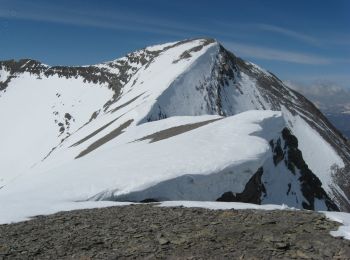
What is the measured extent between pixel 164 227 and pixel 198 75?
67.4 m

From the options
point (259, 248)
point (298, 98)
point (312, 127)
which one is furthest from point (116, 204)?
point (298, 98)

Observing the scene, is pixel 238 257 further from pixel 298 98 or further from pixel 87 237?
pixel 298 98

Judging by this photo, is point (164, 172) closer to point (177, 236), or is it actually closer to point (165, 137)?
point (177, 236)

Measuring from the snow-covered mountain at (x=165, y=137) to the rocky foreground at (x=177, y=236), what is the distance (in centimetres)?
332

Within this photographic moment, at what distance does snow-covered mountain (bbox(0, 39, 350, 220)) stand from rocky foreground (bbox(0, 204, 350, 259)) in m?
3.32

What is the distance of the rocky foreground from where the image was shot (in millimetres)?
11484

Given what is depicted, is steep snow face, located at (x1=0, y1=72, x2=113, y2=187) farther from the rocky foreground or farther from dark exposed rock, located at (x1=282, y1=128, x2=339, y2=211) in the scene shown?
the rocky foreground

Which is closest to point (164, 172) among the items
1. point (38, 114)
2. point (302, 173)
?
point (302, 173)

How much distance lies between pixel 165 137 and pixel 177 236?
2084 centimetres

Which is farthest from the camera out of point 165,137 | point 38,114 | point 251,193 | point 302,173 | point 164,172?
point 38,114

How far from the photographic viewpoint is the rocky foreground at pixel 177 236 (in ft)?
37.7

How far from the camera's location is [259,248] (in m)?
11.6

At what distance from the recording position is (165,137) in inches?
1316

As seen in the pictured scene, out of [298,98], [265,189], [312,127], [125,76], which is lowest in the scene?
[265,189]
